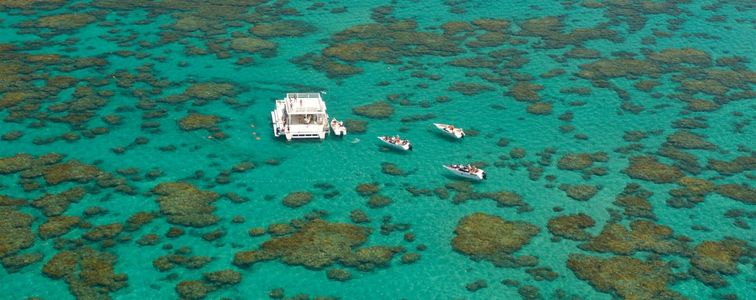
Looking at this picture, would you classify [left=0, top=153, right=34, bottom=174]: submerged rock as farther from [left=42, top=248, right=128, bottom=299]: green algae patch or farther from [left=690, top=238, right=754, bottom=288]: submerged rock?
[left=690, top=238, right=754, bottom=288]: submerged rock

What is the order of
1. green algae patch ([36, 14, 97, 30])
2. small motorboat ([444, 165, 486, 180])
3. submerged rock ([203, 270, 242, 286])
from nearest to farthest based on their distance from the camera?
submerged rock ([203, 270, 242, 286]) < small motorboat ([444, 165, 486, 180]) < green algae patch ([36, 14, 97, 30])

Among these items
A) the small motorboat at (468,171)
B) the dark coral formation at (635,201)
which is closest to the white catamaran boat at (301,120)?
the small motorboat at (468,171)

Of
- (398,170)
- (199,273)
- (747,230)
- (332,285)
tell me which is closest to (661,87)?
(747,230)

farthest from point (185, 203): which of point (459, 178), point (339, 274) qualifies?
point (459, 178)

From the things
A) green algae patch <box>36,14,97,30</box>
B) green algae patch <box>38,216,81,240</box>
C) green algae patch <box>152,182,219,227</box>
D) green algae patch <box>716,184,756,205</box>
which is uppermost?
green algae patch <box>36,14,97,30</box>

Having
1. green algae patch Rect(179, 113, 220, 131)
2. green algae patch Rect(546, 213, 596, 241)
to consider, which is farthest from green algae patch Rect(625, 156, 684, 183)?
green algae patch Rect(179, 113, 220, 131)
